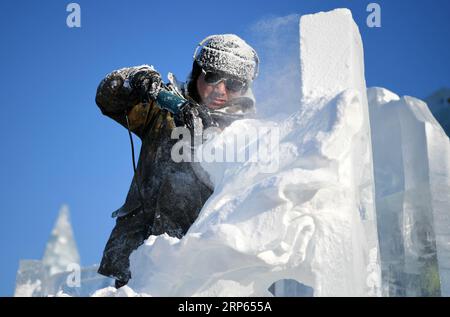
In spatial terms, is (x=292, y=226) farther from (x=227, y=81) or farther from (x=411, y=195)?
(x=227, y=81)

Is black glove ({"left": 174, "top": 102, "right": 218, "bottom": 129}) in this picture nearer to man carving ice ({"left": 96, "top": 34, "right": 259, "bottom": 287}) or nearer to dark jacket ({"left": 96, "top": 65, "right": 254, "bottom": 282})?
man carving ice ({"left": 96, "top": 34, "right": 259, "bottom": 287})

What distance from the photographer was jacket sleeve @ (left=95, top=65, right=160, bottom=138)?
3.58 m

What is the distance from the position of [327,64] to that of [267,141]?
48cm

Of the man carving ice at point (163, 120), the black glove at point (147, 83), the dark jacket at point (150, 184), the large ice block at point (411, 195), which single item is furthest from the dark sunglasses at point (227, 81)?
the large ice block at point (411, 195)

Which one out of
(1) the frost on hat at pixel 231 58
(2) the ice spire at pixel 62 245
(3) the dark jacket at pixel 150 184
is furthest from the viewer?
(2) the ice spire at pixel 62 245

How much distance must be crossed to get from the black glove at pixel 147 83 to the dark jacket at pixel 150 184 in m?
0.06

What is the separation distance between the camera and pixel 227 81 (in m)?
3.58

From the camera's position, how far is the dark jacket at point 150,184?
11.0 ft

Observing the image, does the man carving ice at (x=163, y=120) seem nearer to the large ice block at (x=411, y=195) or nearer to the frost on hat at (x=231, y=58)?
the frost on hat at (x=231, y=58)

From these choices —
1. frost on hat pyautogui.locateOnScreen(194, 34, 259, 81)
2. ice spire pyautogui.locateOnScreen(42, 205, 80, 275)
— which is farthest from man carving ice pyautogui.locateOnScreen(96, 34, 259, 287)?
ice spire pyautogui.locateOnScreen(42, 205, 80, 275)

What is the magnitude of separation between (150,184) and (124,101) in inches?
23.6

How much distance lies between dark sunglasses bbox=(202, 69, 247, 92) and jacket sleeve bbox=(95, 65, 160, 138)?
1.28 feet
